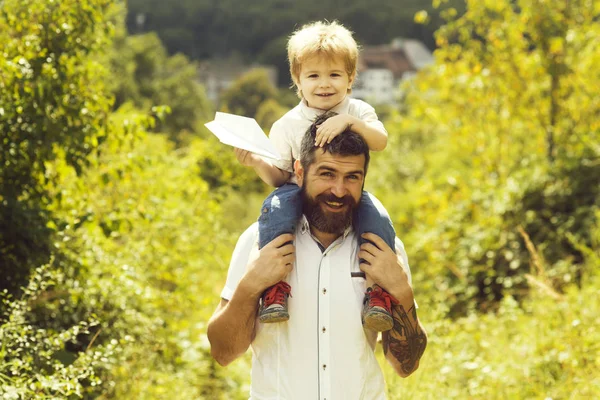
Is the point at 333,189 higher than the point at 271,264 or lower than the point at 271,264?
higher

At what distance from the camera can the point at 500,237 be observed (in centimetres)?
878

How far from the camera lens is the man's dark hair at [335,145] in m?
2.91

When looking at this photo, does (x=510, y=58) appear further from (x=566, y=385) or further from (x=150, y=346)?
(x=150, y=346)

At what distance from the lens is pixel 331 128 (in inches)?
114

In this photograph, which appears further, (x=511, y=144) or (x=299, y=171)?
(x=511, y=144)

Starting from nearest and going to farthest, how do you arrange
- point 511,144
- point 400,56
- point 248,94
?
point 511,144 → point 248,94 → point 400,56

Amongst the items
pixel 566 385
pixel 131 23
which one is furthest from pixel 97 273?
pixel 131 23

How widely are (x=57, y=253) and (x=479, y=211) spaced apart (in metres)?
5.86

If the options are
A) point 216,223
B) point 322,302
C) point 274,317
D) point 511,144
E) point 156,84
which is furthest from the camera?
point 156,84

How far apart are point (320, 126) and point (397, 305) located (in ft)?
2.36

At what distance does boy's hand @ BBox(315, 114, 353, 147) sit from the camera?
2894 mm

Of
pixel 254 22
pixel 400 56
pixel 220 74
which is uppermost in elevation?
pixel 254 22

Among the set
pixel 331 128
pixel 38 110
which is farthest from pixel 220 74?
pixel 331 128

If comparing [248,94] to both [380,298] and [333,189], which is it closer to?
[333,189]
